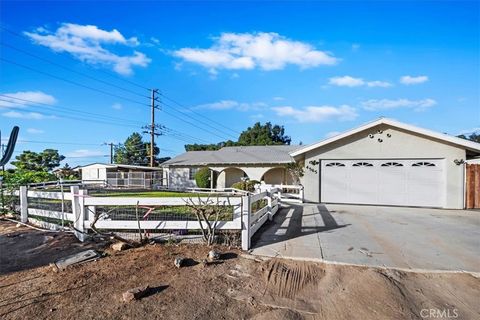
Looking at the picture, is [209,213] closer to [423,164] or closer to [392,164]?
[392,164]

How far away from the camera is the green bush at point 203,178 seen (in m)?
22.5

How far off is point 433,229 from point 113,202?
8180 mm

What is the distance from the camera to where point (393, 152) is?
13266 millimetres

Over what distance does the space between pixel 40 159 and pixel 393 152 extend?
4353 cm

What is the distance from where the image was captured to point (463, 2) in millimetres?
9750

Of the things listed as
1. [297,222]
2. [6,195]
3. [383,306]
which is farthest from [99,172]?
[383,306]

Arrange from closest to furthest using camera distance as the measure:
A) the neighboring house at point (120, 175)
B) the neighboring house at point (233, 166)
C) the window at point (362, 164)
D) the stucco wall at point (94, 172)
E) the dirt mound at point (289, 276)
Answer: the dirt mound at point (289, 276) → the window at point (362, 164) → the neighboring house at point (233, 166) → the neighboring house at point (120, 175) → the stucco wall at point (94, 172)

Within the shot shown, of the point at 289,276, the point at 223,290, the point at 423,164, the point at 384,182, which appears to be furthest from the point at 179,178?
the point at 223,290

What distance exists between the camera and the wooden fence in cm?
1214

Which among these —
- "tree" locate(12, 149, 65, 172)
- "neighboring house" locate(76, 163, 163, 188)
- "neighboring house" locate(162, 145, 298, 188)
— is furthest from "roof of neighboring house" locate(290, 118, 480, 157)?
"tree" locate(12, 149, 65, 172)

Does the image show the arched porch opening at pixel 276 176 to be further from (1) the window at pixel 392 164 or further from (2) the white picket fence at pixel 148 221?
(2) the white picket fence at pixel 148 221

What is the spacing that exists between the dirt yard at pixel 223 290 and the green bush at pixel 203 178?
1727 centimetres

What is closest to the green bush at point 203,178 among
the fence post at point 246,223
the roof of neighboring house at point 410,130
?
the roof of neighboring house at point 410,130

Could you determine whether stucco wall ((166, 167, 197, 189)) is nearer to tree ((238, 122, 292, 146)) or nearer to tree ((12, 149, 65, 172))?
tree ((12, 149, 65, 172))
